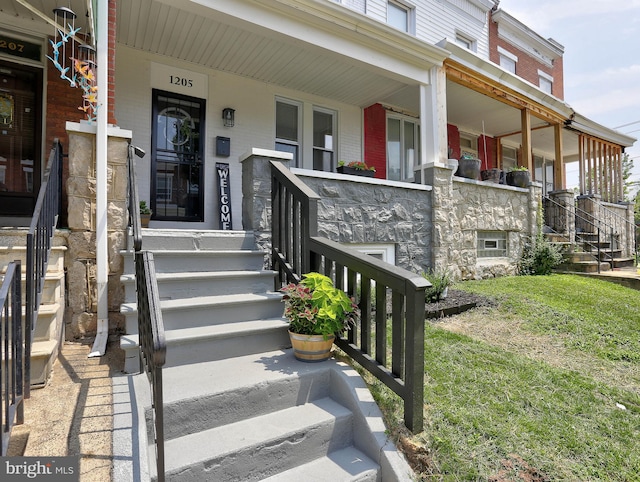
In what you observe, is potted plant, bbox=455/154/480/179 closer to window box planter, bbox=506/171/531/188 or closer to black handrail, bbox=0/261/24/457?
window box planter, bbox=506/171/531/188

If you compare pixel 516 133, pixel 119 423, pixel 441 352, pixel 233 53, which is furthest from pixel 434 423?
pixel 516 133

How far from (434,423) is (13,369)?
82.7 inches

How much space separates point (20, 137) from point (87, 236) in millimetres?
2183

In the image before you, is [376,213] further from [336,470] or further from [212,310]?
[336,470]

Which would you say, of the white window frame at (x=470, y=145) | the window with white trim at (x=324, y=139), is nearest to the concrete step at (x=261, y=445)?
the window with white trim at (x=324, y=139)

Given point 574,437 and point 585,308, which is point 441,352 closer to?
point 574,437

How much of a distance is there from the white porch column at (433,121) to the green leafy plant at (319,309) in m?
3.89

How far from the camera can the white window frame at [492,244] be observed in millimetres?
6734

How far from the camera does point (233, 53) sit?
5371 mm

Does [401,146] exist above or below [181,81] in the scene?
below

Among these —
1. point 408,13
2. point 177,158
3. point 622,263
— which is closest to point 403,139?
point 408,13

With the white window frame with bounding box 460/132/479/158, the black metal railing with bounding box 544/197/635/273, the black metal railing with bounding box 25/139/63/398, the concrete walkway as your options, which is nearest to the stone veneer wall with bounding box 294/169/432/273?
the black metal railing with bounding box 25/139/63/398

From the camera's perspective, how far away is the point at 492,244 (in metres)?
6.95

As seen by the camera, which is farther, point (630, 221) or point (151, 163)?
point (630, 221)
